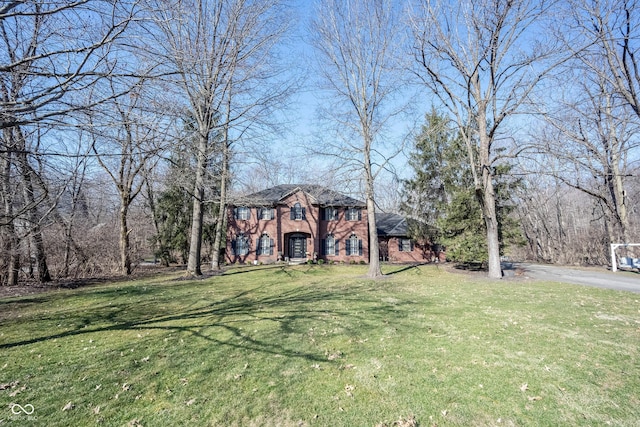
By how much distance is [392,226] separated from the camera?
2914cm

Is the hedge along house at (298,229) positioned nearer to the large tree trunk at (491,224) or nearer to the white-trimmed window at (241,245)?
the white-trimmed window at (241,245)

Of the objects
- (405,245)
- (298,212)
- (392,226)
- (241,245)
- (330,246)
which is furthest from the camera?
(392,226)

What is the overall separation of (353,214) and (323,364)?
2276 centimetres

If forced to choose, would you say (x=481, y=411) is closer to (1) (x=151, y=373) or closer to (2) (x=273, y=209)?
(1) (x=151, y=373)

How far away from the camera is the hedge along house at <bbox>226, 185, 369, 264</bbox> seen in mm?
25609

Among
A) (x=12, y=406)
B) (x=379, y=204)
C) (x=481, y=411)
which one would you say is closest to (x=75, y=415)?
(x=12, y=406)

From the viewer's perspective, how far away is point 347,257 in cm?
2655

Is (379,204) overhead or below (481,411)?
overhead

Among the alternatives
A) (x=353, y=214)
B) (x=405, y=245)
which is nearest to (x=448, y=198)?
(x=405, y=245)

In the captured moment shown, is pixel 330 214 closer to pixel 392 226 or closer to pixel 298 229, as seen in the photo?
pixel 298 229

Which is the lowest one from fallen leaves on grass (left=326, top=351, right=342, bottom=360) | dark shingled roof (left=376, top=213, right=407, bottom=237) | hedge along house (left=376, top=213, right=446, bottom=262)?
fallen leaves on grass (left=326, top=351, right=342, bottom=360)

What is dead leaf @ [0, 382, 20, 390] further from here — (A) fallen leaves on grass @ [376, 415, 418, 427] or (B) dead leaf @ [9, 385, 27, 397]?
(A) fallen leaves on grass @ [376, 415, 418, 427]

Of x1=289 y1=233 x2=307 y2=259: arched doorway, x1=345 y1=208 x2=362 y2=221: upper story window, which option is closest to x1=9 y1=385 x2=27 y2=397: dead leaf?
x1=289 y1=233 x2=307 y2=259: arched doorway

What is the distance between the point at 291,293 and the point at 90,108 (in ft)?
26.6
